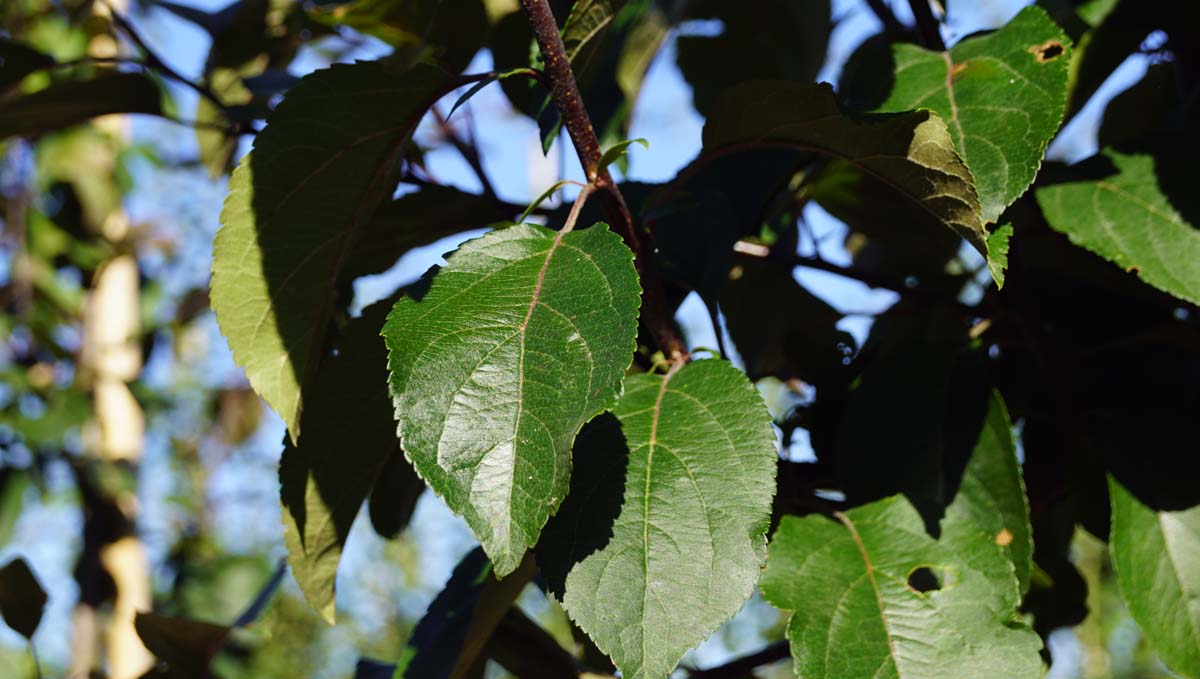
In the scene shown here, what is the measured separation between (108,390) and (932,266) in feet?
9.13

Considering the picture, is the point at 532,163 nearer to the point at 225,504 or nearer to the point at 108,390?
the point at 225,504

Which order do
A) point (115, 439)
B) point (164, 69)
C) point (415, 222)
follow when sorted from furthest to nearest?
point (115, 439)
point (164, 69)
point (415, 222)

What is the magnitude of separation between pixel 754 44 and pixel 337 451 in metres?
0.63

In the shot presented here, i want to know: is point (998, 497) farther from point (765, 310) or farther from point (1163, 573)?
point (765, 310)

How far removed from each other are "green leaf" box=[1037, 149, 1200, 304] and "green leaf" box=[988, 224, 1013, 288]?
0.18 metres

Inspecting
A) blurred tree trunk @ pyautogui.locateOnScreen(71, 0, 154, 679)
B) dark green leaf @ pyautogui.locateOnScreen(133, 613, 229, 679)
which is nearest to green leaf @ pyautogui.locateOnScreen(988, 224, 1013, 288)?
dark green leaf @ pyautogui.locateOnScreen(133, 613, 229, 679)

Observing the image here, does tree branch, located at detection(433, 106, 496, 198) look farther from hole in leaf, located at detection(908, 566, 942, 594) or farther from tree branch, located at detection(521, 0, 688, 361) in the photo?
hole in leaf, located at detection(908, 566, 942, 594)

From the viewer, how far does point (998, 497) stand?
77 cm

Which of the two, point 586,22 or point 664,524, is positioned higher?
point 586,22

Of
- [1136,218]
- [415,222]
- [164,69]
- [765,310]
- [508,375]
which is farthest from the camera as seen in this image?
[164,69]

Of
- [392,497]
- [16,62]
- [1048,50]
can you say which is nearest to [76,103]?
[16,62]

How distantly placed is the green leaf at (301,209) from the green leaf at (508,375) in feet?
0.42

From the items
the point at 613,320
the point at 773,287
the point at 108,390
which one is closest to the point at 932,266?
the point at 773,287

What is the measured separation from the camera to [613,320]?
53 centimetres
